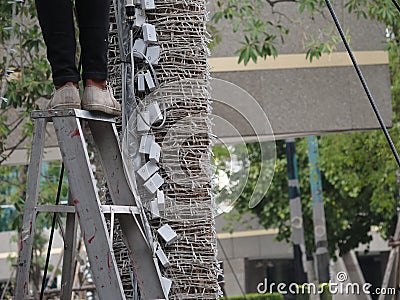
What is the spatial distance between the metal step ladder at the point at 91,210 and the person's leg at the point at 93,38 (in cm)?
11

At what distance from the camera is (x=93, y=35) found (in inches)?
98.1

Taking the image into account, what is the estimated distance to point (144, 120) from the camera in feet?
9.62

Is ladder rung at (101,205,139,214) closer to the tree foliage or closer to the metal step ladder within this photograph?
the metal step ladder

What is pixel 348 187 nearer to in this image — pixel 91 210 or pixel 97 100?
pixel 97 100

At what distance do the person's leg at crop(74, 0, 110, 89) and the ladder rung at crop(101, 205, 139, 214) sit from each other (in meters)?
0.34

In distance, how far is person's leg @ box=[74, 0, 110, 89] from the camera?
2.49 m

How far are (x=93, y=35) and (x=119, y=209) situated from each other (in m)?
0.49

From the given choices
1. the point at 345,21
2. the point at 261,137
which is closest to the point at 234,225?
the point at 345,21

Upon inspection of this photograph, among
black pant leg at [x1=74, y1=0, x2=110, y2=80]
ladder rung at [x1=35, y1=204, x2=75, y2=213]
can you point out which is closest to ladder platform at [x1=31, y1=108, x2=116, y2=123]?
black pant leg at [x1=74, y1=0, x2=110, y2=80]

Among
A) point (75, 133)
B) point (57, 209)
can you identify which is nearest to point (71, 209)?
point (57, 209)

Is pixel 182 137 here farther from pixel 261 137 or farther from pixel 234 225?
pixel 234 225

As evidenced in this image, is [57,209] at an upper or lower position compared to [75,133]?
lower

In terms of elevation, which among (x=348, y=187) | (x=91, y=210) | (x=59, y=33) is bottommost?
(x=91, y=210)

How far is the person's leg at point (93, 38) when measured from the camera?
2.49 m
